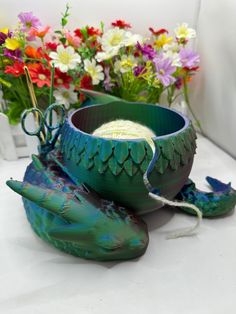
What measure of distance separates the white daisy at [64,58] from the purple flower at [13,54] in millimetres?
71

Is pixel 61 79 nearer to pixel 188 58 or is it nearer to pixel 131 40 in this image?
pixel 131 40

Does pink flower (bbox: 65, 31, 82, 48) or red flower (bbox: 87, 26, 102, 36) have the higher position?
red flower (bbox: 87, 26, 102, 36)

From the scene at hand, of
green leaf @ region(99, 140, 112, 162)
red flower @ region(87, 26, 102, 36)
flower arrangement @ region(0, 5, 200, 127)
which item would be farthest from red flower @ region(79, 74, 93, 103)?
green leaf @ region(99, 140, 112, 162)

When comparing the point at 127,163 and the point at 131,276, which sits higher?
the point at 127,163

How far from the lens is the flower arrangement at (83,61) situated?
0.70 m

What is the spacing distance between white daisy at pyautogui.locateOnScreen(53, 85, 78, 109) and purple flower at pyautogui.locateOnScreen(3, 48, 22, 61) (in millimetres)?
113

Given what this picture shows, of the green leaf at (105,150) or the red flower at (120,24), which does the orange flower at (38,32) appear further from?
the green leaf at (105,150)

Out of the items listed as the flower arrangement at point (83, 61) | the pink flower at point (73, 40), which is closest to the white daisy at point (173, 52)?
the flower arrangement at point (83, 61)

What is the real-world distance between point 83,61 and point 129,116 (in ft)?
0.66

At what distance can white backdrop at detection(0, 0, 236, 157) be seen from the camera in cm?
75

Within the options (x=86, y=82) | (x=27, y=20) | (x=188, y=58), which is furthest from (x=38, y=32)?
(x=188, y=58)

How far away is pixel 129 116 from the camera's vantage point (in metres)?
0.62

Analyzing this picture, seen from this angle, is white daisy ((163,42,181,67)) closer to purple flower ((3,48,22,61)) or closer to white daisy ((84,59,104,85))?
white daisy ((84,59,104,85))

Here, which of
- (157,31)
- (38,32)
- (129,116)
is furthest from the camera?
(157,31)
